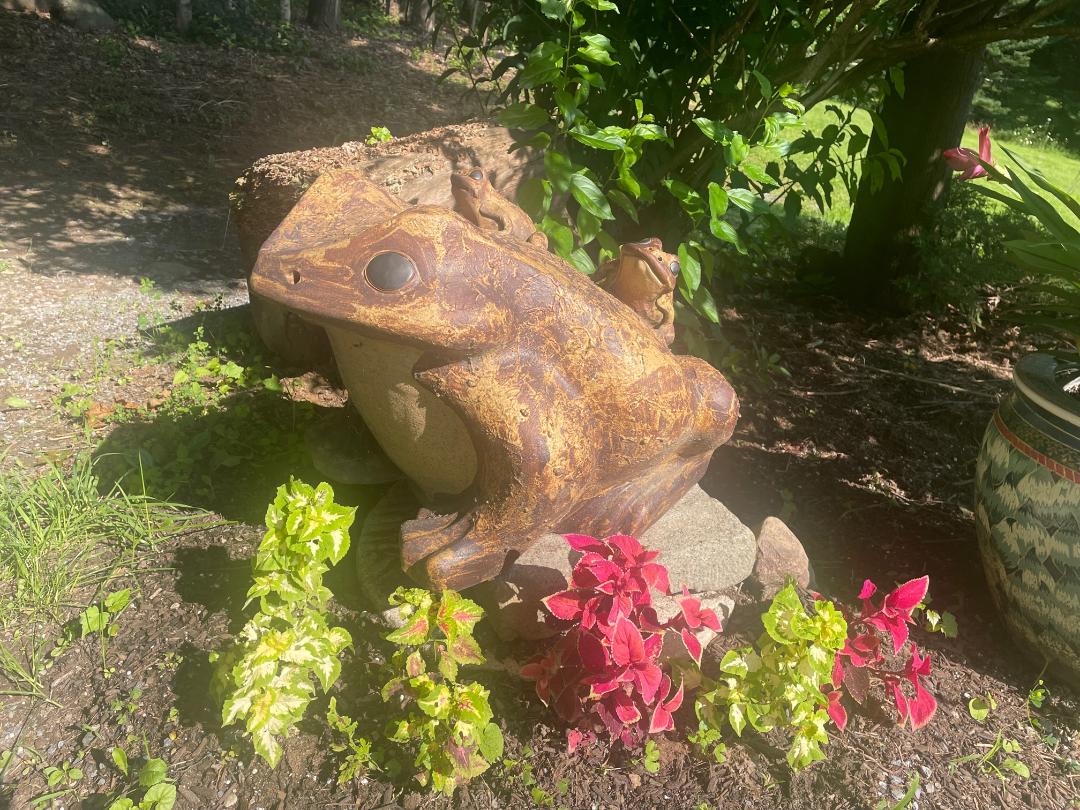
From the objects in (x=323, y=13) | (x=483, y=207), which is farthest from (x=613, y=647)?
(x=323, y=13)

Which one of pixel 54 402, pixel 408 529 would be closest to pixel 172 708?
pixel 408 529

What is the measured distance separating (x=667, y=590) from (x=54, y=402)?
2693mm

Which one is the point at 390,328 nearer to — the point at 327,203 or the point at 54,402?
the point at 327,203

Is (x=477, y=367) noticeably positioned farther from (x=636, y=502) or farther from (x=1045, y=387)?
(x=1045, y=387)

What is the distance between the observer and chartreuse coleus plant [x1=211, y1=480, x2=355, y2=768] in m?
1.71

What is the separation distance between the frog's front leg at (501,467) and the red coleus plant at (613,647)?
138 mm

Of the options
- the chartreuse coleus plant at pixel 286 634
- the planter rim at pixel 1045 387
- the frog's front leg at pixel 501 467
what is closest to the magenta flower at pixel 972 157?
the planter rim at pixel 1045 387

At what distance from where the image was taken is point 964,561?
2.88 m

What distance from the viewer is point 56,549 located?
2340mm

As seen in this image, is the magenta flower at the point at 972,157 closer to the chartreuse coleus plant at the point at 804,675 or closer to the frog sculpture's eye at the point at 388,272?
the chartreuse coleus plant at the point at 804,675

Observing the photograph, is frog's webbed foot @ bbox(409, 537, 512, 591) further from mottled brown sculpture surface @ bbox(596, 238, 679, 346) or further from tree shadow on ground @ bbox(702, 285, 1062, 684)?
tree shadow on ground @ bbox(702, 285, 1062, 684)

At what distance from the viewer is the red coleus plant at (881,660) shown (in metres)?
1.96

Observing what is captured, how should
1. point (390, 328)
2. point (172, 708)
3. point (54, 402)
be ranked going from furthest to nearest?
point (54, 402) < point (172, 708) < point (390, 328)

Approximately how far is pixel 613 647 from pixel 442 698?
0.41 meters
